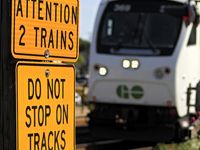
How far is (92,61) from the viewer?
32.4ft

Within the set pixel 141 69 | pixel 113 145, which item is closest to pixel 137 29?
pixel 141 69

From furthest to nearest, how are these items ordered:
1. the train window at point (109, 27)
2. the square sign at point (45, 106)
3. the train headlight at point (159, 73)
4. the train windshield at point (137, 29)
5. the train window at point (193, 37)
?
the train window at point (109, 27)
the train window at point (193, 37)
the train windshield at point (137, 29)
the train headlight at point (159, 73)
the square sign at point (45, 106)

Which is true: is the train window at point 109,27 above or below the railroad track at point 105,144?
above

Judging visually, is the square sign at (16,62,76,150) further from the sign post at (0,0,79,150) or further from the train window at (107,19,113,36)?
the train window at (107,19,113,36)

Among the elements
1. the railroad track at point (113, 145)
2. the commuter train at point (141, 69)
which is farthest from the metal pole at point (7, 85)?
the railroad track at point (113, 145)

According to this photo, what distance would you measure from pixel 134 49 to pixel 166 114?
60.0 inches

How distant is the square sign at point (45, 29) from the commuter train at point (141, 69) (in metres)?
6.53

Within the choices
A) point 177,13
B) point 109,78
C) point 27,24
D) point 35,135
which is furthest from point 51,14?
point 109,78

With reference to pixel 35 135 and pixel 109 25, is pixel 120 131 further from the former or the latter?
pixel 35 135

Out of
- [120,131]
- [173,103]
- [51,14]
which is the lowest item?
[120,131]

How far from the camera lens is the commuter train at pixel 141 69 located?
9383mm

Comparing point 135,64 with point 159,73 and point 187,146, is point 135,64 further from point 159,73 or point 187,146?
point 187,146

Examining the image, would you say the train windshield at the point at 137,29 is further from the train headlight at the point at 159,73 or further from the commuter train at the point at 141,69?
the train headlight at the point at 159,73

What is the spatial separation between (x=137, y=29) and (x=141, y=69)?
3.02ft
